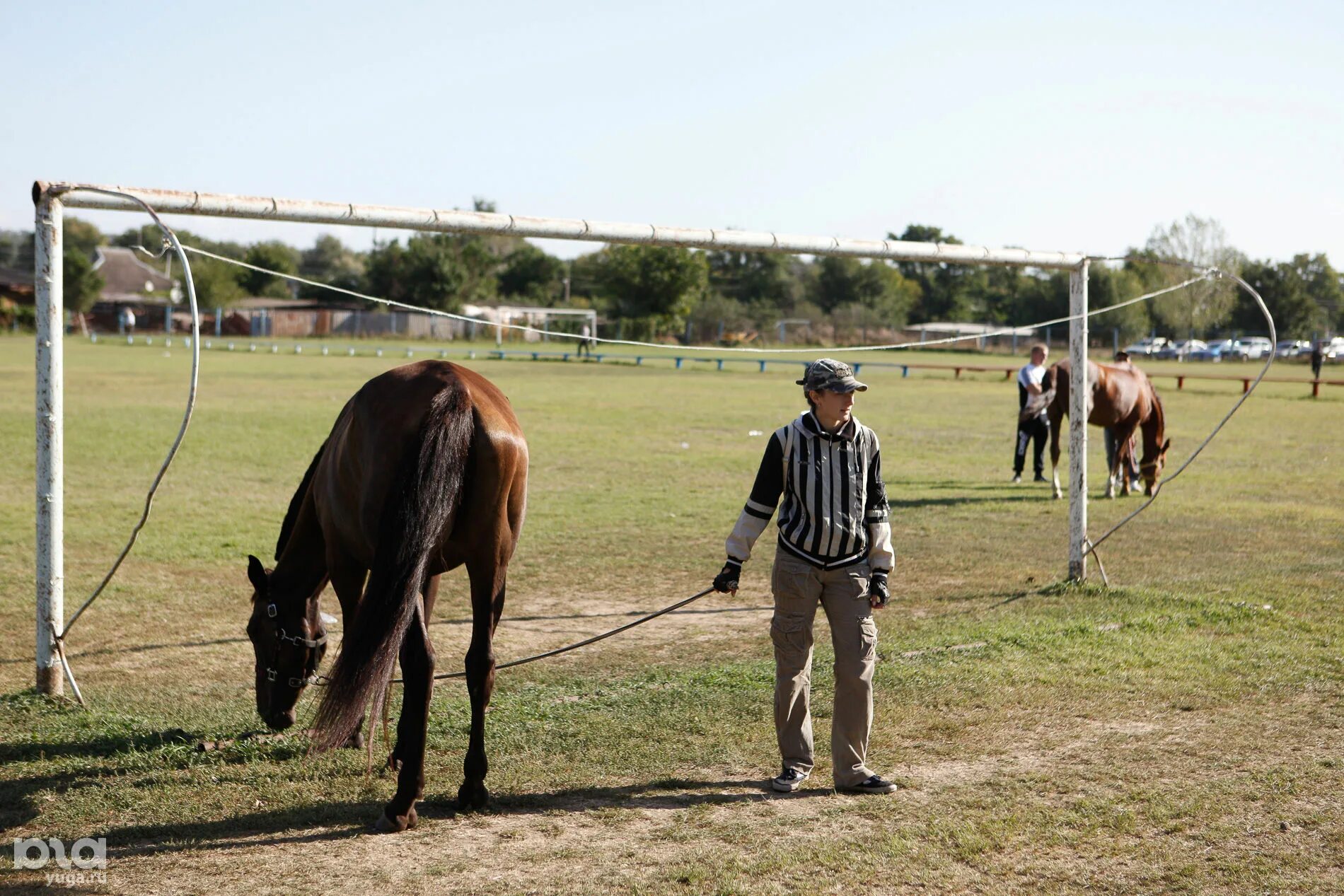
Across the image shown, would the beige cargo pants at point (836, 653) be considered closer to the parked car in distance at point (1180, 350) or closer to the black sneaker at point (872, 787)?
the black sneaker at point (872, 787)

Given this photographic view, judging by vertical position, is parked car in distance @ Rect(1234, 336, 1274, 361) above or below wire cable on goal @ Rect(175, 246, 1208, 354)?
above

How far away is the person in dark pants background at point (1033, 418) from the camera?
1611 cm

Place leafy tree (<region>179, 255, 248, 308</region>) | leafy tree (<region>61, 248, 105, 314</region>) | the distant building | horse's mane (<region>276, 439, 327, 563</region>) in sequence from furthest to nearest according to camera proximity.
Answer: the distant building, leafy tree (<region>179, 255, 248, 308</region>), leafy tree (<region>61, 248, 105, 314</region>), horse's mane (<region>276, 439, 327, 563</region>)

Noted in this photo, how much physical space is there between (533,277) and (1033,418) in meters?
82.8

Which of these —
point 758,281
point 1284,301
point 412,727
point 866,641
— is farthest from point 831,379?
point 758,281

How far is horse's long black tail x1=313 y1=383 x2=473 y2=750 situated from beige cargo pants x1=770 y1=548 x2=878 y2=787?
4.97ft

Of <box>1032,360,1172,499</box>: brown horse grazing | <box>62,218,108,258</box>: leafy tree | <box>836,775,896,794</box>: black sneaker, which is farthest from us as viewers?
<box>62,218,108,258</box>: leafy tree

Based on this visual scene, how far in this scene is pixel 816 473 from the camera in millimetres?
5230

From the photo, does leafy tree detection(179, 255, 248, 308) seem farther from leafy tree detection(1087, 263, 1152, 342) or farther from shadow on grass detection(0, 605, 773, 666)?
shadow on grass detection(0, 605, 773, 666)

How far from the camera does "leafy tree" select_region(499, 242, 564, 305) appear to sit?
314 ft

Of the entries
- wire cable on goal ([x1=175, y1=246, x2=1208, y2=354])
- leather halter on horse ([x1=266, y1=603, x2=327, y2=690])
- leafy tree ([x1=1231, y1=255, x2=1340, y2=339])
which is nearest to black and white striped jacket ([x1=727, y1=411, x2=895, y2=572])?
wire cable on goal ([x1=175, y1=246, x2=1208, y2=354])

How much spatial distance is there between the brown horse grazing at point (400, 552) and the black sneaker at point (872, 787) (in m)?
1.59

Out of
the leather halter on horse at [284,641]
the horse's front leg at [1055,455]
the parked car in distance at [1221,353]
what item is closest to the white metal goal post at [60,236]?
the leather halter on horse at [284,641]

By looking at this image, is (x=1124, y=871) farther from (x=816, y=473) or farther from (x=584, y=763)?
(x=584, y=763)
